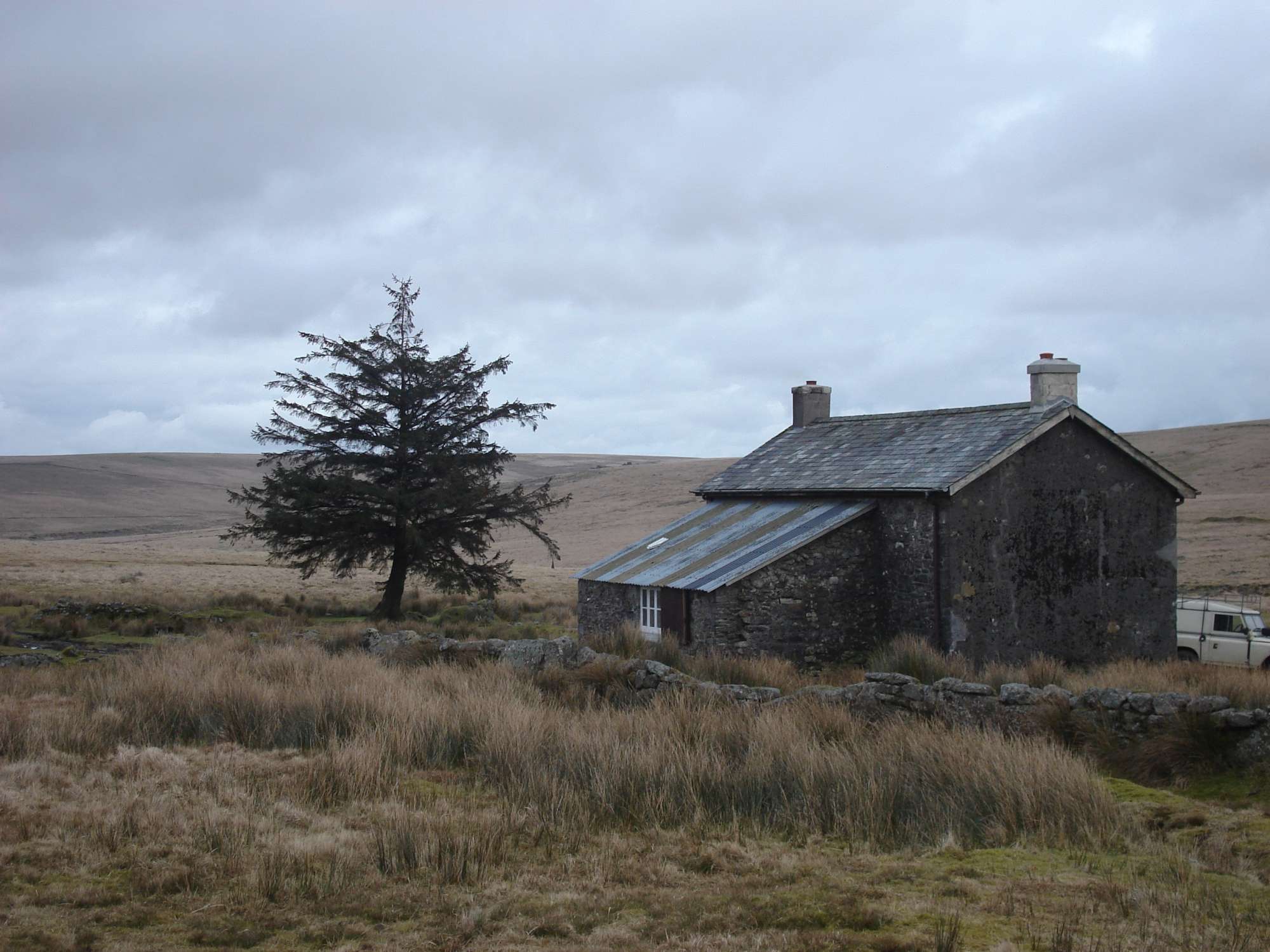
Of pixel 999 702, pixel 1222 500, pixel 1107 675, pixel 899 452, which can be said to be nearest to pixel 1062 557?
→ pixel 899 452

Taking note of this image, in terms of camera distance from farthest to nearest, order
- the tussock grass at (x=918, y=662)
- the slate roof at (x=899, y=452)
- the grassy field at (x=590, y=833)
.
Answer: the slate roof at (x=899, y=452) → the tussock grass at (x=918, y=662) → the grassy field at (x=590, y=833)

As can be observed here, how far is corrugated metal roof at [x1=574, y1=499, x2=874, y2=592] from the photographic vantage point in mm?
18531

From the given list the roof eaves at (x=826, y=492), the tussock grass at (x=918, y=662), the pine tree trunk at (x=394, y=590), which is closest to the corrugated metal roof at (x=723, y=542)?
the roof eaves at (x=826, y=492)

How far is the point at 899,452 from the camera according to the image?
67.2 feet

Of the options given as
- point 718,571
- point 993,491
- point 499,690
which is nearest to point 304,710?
point 499,690

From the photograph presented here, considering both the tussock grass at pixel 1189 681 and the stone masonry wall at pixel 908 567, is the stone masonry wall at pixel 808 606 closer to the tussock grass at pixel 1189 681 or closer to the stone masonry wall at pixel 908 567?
the stone masonry wall at pixel 908 567

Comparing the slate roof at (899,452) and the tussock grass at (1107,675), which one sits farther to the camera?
the slate roof at (899,452)

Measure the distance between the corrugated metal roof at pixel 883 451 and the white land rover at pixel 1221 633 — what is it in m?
5.48

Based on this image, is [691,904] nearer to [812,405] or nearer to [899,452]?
[899,452]

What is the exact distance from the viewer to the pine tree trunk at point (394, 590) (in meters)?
29.4

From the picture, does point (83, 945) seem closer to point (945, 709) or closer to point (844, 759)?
point (844, 759)

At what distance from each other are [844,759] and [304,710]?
5.85m

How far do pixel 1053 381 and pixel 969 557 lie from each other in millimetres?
3946

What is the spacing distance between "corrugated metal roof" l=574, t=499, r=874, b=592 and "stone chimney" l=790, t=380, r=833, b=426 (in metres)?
2.96
